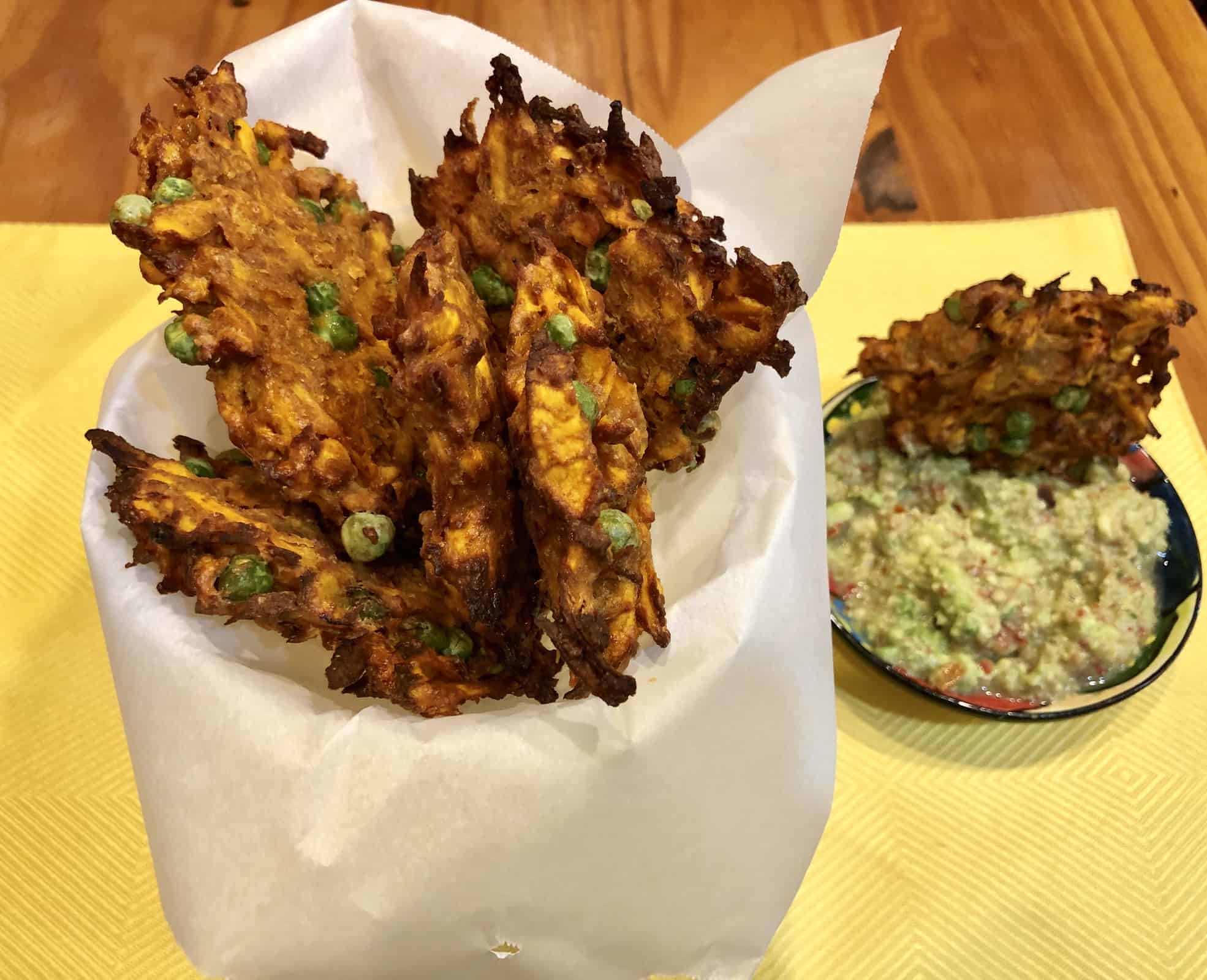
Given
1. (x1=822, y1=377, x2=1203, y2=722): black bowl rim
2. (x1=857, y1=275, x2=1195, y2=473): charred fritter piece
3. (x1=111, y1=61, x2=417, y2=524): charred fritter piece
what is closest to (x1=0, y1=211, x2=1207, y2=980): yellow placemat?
(x1=822, y1=377, x2=1203, y2=722): black bowl rim

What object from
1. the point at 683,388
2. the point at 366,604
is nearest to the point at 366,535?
the point at 366,604

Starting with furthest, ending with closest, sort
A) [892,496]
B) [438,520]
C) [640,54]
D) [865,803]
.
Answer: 1. [640,54]
2. [892,496]
3. [865,803]
4. [438,520]

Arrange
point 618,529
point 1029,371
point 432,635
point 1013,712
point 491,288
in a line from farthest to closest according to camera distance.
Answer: point 1029,371
point 1013,712
point 491,288
point 432,635
point 618,529

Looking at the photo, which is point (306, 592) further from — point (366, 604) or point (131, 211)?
point (131, 211)

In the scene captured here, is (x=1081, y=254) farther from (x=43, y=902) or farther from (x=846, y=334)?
(x=43, y=902)

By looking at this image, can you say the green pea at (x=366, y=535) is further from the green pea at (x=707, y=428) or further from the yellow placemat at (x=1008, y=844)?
the yellow placemat at (x=1008, y=844)

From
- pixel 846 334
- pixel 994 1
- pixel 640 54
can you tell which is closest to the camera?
→ pixel 846 334

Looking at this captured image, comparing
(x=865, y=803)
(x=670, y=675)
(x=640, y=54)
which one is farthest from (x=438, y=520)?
(x=640, y=54)
